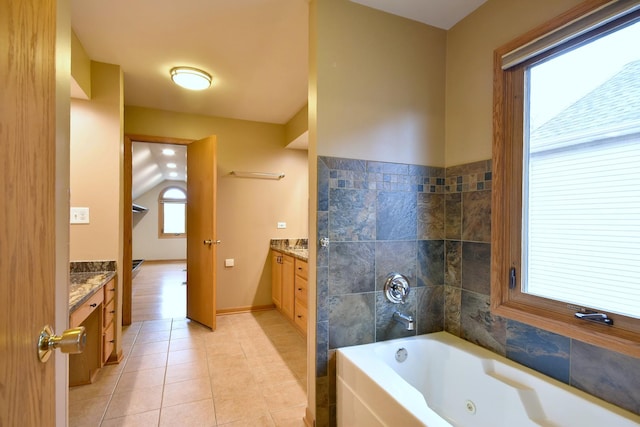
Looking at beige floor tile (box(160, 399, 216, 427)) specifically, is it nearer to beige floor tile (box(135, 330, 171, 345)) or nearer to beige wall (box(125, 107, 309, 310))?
beige floor tile (box(135, 330, 171, 345))

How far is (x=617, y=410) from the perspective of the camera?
1161 millimetres

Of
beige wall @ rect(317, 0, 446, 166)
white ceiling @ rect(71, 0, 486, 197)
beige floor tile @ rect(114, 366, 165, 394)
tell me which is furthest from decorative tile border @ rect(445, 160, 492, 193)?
beige floor tile @ rect(114, 366, 165, 394)

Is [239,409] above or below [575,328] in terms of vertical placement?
below

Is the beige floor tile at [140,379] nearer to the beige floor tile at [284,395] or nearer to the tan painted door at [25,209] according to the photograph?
the beige floor tile at [284,395]

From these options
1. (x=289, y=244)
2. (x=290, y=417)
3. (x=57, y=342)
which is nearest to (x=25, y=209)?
(x=57, y=342)

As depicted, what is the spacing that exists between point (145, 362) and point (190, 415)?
0.95 meters

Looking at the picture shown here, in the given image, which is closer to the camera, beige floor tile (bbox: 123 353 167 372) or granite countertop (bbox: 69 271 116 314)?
granite countertop (bbox: 69 271 116 314)

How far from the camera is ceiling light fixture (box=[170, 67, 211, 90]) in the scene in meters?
2.57

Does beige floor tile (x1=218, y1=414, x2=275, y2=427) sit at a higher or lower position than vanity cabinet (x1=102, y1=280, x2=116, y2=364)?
lower

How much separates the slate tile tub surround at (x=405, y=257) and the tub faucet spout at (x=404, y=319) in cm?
4

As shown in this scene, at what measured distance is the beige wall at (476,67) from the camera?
159 centimetres

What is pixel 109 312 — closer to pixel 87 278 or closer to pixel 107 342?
pixel 107 342

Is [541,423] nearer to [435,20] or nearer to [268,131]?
[435,20]

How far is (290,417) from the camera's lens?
1.86 metres
